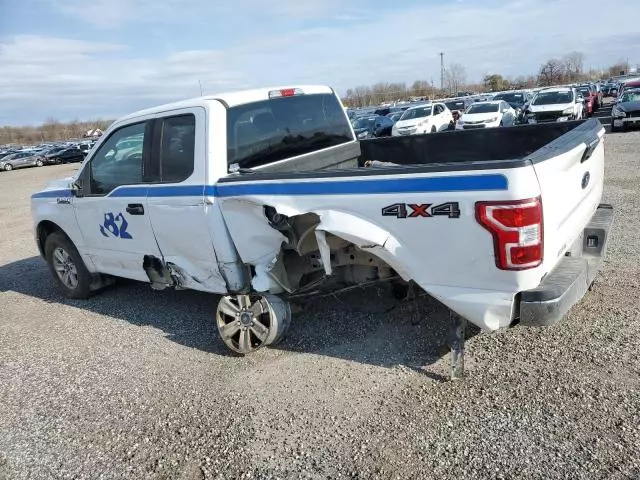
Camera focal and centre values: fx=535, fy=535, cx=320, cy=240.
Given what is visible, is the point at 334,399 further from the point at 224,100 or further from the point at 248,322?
the point at 224,100

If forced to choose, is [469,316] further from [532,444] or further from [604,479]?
[604,479]

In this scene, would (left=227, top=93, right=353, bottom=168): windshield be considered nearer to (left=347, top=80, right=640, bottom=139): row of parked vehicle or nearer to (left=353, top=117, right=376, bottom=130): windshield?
(left=347, top=80, right=640, bottom=139): row of parked vehicle

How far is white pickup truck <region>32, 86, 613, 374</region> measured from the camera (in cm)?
307

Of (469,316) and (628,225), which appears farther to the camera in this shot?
(628,225)

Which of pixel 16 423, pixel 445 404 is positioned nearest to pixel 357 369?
pixel 445 404

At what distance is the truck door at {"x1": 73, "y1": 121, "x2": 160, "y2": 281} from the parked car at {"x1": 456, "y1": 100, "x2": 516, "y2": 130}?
693 inches

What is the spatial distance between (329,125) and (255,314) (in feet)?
6.88

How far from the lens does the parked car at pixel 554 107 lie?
20797 mm

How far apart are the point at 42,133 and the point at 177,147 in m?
92.5

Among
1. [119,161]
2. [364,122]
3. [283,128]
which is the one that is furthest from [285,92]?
[364,122]

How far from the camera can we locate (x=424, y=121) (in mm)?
22797

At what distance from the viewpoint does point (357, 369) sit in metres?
3.93

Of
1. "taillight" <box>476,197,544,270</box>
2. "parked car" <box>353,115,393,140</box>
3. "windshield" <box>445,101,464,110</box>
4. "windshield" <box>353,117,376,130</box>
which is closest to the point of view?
"taillight" <box>476,197,544,270</box>

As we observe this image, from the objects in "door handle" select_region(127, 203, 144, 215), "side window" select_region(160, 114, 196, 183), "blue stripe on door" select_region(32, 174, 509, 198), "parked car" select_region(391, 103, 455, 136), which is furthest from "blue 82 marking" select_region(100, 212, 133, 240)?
"parked car" select_region(391, 103, 455, 136)
